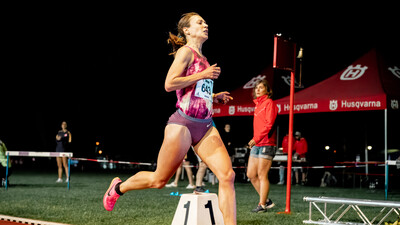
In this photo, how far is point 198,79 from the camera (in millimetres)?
3930

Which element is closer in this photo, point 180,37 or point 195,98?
point 195,98

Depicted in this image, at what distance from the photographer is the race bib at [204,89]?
4.07 meters

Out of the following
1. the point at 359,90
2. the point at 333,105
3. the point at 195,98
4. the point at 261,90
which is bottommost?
the point at 195,98

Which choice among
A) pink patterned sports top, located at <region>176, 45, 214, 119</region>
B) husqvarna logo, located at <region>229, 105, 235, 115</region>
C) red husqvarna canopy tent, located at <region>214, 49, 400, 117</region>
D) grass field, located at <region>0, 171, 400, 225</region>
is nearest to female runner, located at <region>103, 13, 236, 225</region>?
pink patterned sports top, located at <region>176, 45, 214, 119</region>

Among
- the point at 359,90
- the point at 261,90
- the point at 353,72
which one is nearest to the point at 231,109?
the point at 353,72

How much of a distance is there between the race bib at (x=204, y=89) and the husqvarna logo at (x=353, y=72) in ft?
33.3

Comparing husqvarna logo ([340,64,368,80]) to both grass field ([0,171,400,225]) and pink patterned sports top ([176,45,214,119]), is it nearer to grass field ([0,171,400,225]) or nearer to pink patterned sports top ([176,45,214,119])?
grass field ([0,171,400,225])

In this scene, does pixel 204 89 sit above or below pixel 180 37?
below

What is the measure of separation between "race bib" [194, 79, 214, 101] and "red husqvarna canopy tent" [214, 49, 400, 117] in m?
9.23

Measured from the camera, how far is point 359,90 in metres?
13.1

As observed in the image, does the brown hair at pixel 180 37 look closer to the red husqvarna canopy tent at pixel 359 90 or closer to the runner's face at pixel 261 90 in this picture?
the runner's face at pixel 261 90

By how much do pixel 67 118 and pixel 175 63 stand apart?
3864 cm

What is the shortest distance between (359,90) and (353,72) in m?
0.76

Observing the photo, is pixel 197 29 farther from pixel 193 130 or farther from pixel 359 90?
pixel 359 90
